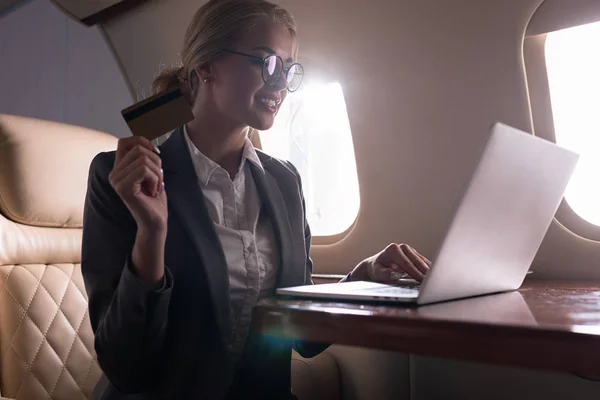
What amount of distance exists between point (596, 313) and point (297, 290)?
0.45 meters

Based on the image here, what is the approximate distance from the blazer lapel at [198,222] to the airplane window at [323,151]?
3.32ft

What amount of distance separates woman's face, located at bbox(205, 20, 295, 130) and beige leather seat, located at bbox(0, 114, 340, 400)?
2.28 feet

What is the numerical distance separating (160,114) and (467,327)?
0.57 metres

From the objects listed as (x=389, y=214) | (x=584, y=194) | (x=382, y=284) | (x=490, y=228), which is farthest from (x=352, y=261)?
(x=490, y=228)

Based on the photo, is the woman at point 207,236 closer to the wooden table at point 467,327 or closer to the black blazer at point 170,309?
the black blazer at point 170,309

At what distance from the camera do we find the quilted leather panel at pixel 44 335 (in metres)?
1.45

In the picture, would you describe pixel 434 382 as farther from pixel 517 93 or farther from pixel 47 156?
pixel 47 156

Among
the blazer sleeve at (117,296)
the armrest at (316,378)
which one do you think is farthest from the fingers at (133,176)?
the armrest at (316,378)

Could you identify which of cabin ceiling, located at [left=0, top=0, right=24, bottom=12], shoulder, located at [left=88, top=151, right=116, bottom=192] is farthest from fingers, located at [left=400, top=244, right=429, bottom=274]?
cabin ceiling, located at [left=0, top=0, right=24, bottom=12]

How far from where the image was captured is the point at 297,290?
943mm

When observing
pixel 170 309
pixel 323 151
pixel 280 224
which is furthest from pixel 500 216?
pixel 323 151

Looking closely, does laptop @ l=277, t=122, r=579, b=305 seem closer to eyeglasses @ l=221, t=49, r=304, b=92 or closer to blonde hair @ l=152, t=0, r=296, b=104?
eyeglasses @ l=221, t=49, r=304, b=92

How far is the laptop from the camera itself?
766mm

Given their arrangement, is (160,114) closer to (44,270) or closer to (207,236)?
(207,236)
